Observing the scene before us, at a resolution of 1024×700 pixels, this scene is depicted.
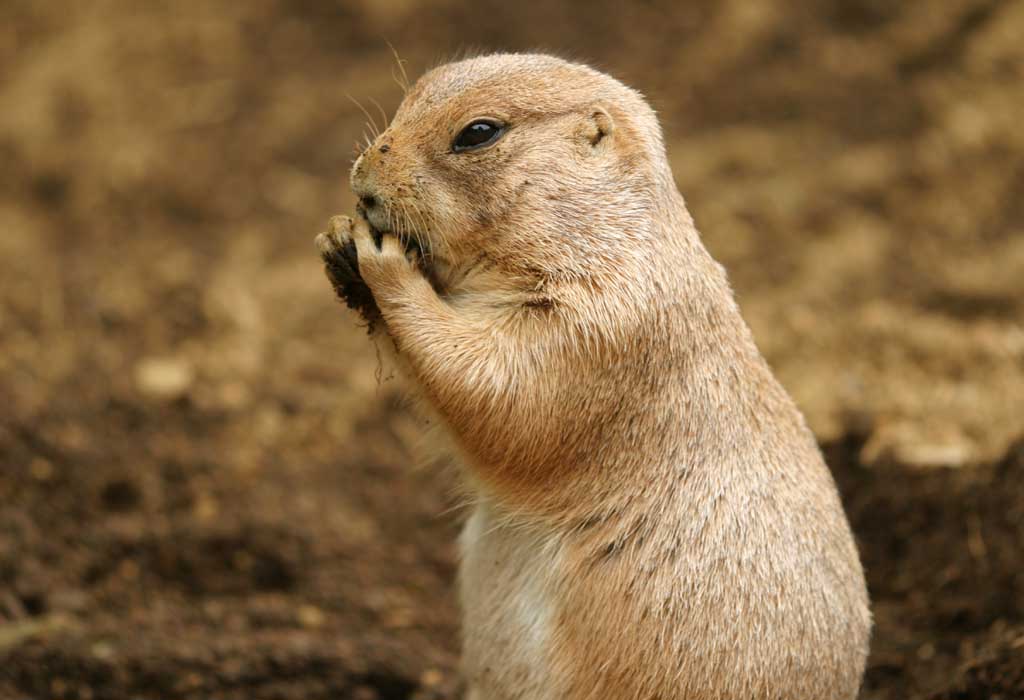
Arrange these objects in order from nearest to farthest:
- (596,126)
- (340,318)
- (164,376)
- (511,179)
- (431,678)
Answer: (511,179) < (596,126) < (431,678) < (164,376) < (340,318)

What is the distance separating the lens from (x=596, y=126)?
3721 mm

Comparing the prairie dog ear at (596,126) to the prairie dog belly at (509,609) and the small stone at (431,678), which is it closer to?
the prairie dog belly at (509,609)

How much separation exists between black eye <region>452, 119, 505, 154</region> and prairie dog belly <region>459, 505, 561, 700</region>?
1.22 m

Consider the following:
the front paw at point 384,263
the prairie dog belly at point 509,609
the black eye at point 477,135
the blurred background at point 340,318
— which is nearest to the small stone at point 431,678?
the blurred background at point 340,318

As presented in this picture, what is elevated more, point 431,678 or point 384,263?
point 384,263

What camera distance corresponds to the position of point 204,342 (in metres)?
7.12

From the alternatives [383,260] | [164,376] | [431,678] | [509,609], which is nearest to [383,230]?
[383,260]

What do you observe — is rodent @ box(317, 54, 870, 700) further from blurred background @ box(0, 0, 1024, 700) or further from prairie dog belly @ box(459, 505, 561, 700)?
blurred background @ box(0, 0, 1024, 700)

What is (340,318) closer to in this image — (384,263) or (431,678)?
(431,678)

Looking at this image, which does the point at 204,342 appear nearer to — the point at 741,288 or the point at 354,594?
the point at 354,594

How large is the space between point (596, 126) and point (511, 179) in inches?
14.2

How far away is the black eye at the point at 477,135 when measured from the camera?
361cm

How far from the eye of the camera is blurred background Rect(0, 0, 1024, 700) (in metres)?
5.00

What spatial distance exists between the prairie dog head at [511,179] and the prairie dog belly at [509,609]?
906mm
